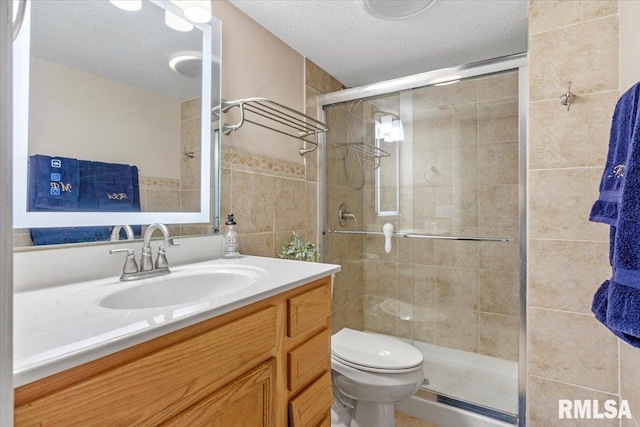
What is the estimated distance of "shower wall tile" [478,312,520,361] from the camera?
1.72 m

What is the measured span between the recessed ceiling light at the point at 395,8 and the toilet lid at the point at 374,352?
5.50ft

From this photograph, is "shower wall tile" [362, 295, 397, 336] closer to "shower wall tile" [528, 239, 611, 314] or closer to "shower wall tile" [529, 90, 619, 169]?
"shower wall tile" [528, 239, 611, 314]

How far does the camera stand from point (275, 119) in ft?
5.55

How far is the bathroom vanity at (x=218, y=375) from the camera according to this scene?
459mm

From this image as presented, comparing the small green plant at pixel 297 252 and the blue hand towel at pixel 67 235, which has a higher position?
the blue hand towel at pixel 67 235

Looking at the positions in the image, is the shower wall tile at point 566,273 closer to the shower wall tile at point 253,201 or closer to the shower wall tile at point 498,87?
the shower wall tile at point 498,87

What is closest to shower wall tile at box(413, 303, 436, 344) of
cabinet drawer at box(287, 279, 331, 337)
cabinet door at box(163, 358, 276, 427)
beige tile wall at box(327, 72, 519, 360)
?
beige tile wall at box(327, 72, 519, 360)

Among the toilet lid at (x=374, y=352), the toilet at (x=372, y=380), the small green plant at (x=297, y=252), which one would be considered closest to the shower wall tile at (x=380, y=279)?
the toilet lid at (x=374, y=352)

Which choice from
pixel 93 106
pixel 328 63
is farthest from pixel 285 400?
pixel 328 63

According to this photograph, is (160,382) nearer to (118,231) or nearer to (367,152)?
(118,231)

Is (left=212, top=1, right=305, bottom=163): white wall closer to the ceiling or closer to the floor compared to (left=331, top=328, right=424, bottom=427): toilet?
closer to the ceiling

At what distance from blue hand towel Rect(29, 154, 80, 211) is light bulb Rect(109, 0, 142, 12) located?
57 centimetres

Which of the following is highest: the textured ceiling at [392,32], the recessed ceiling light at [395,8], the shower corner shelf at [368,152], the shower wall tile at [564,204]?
the textured ceiling at [392,32]

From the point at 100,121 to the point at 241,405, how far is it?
0.95m
